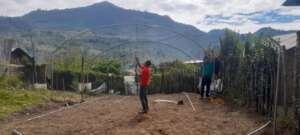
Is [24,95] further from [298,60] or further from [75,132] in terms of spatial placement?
[298,60]

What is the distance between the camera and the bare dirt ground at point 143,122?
27.2ft

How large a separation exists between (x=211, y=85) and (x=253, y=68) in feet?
12.5

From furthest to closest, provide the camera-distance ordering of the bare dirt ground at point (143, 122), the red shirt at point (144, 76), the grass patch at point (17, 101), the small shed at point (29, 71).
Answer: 1. the small shed at point (29, 71)
2. the grass patch at point (17, 101)
3. the red shirt at point (144, 76)
4. the bare dirt ground at point (143, 122)

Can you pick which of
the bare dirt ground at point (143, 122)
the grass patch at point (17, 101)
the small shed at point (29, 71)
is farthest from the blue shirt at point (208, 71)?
the small shed at point (29, 71)

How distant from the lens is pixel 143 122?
30.3ft

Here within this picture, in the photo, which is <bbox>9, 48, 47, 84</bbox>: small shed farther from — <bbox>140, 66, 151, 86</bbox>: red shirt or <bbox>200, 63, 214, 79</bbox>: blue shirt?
<bbox>140, 66, 151, 86</bbox>: red shirt

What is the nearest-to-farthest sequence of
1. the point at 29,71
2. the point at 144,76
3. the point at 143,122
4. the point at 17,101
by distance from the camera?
the point at 143,122, the point at 144,76, the point at 17,101, the point at 29,71

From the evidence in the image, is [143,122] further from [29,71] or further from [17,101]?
[29,71]

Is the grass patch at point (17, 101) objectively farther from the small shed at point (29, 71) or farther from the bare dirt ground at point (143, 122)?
the small shed at point (29, 71)

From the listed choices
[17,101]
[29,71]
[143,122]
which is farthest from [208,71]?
[29,71]

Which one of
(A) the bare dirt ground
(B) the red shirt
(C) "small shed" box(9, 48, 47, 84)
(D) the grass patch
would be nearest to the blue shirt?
(A) the bare dirt ground

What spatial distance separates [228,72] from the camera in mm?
14508

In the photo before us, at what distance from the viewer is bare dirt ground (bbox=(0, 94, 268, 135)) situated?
829 centimetres

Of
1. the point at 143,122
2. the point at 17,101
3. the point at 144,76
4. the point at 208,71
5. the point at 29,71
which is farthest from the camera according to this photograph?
the point at 29,71
